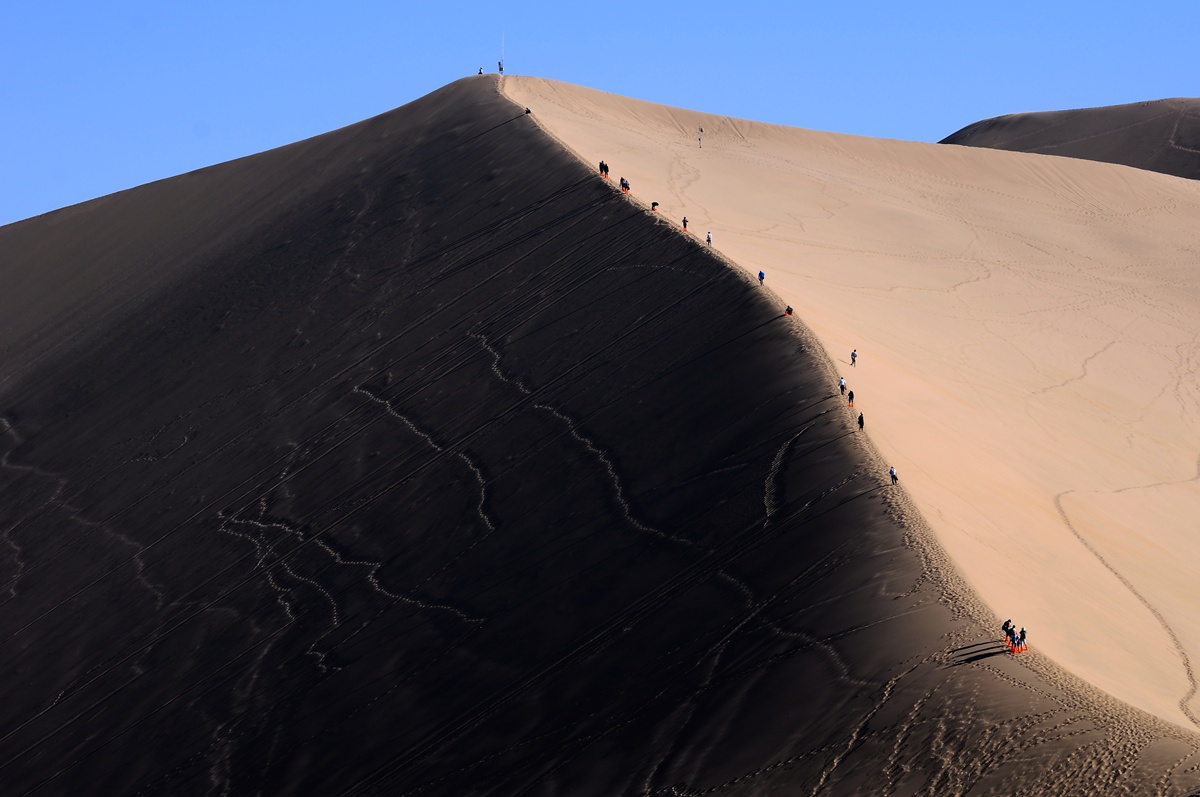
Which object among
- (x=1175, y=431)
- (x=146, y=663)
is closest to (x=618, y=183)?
(x=1175, y=431)

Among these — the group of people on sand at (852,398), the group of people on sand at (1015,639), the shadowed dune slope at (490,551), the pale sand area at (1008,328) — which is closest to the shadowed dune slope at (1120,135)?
the pale sand area at (1008,328)

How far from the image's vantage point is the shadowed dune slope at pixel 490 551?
12438 mm

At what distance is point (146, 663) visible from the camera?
1869 cm

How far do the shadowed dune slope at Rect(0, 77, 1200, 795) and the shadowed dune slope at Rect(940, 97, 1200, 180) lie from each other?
153 feet

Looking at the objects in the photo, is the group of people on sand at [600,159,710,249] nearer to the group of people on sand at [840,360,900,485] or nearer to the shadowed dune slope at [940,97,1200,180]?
the group of people on sand at [840,360,900,485]

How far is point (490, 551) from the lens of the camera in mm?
17656

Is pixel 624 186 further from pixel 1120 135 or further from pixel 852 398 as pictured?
pixel 1120 135

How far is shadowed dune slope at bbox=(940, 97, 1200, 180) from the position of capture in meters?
68.3

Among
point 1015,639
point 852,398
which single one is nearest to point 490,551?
point 852,398

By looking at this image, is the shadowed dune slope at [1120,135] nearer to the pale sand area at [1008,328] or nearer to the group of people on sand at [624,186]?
the pale sand area at [1008,328]

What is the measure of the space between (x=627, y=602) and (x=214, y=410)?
12273mm

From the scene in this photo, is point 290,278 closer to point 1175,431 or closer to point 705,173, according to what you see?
point 705,173

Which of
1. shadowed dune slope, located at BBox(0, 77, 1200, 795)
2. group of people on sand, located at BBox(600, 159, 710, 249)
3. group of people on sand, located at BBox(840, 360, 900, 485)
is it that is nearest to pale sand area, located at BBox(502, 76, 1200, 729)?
group of people on sand, located at BBox(840, 360, 900, 485)

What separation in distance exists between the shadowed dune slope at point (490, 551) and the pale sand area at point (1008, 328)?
1063 mm
